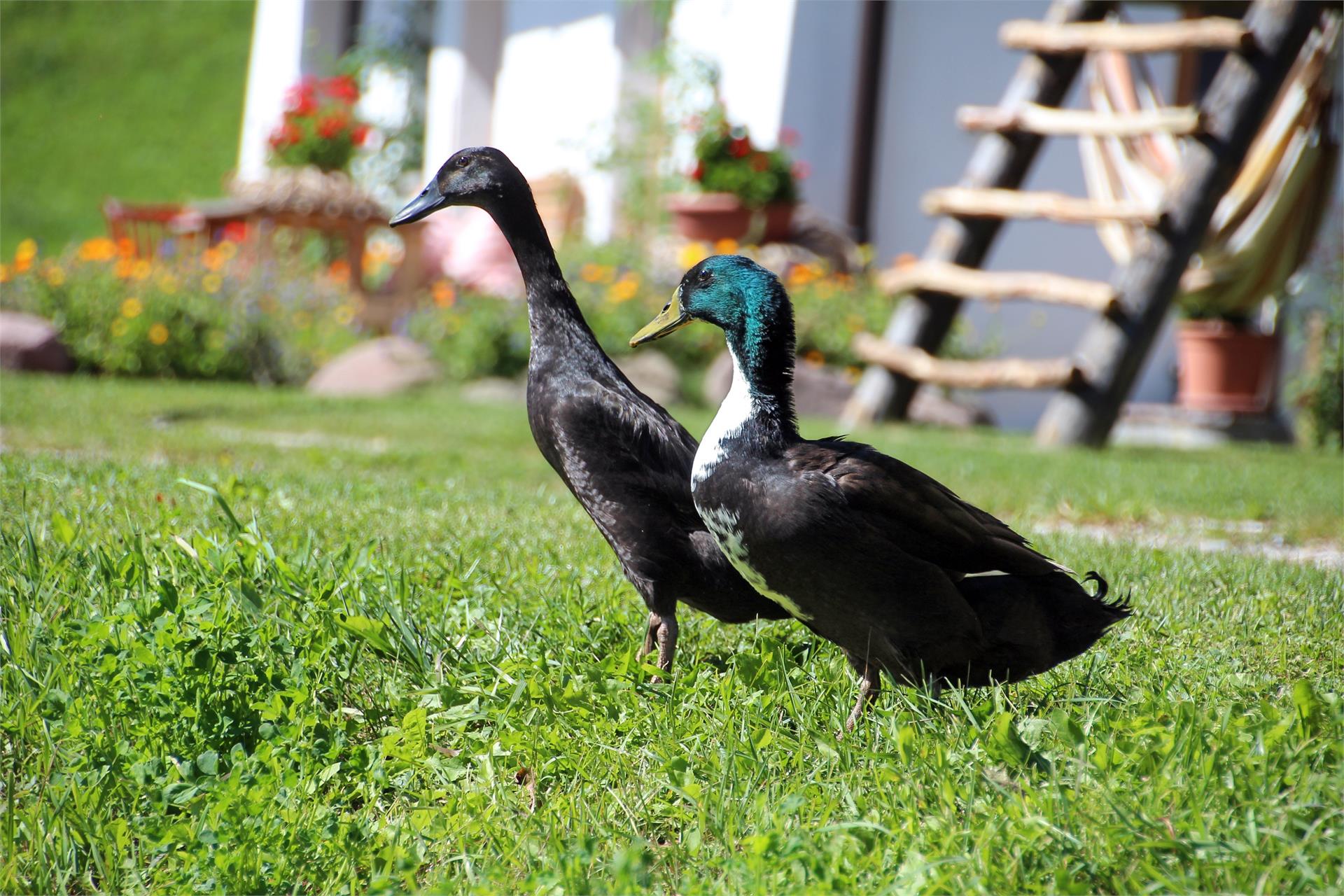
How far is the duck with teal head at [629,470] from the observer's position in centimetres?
276

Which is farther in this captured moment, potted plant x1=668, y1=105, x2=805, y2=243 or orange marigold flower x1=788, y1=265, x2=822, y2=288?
potted plant x1=668, y1=105, x2=805, y2=243

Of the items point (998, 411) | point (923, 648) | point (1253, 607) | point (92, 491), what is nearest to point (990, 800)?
point (923, 648)

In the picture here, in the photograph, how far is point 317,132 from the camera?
12.0 metres

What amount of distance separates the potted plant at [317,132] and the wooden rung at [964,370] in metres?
6.72

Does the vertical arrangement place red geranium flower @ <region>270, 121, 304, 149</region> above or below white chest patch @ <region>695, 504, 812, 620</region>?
above

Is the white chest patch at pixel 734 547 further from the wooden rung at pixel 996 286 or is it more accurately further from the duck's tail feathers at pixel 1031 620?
the wooden rung at pixel 996 286

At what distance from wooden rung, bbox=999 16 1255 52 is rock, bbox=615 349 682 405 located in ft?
9.95

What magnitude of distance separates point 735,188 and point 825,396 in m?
2.36

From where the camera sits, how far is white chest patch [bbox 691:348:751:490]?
2.38 m

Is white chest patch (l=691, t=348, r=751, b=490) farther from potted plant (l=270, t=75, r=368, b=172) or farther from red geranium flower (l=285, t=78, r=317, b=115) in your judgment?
red geranium flower (l=285, t=78, r=317, b=115)

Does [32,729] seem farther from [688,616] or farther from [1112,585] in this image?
[1112,585]

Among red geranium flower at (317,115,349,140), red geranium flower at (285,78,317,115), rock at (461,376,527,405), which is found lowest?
rock at (461,376,527,405)

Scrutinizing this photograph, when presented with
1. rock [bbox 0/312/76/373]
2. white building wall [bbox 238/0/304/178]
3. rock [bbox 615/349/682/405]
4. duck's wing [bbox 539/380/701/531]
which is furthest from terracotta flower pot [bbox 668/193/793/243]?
duck's wing [bbox 539/380/701/531]

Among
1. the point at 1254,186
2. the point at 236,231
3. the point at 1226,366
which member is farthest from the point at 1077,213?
the point at 236,231
